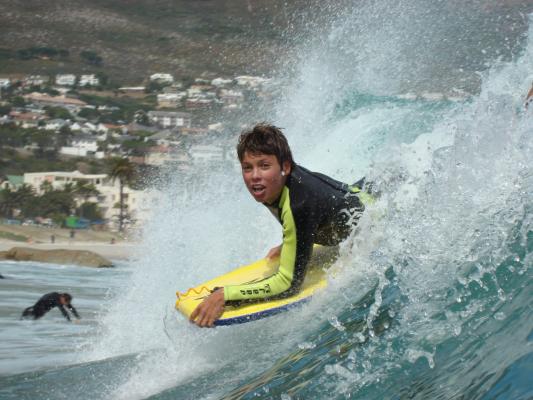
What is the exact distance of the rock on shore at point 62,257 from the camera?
41069 millimetres

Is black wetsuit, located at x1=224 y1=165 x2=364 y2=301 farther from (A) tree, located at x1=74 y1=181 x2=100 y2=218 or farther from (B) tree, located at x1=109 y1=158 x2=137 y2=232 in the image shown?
(A) tree, located at x1=74 y1=181 x2=100 y2=218

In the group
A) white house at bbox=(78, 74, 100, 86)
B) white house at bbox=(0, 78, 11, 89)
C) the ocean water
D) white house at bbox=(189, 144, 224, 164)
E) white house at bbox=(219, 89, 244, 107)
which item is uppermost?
white house at bbox=(0, 78, 11, 89)

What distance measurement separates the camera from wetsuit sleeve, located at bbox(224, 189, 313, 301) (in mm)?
4527

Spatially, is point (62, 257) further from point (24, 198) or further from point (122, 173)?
point (122, 173)

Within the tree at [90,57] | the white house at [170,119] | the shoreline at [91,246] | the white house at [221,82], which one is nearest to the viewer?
the shoreline at [91,246]

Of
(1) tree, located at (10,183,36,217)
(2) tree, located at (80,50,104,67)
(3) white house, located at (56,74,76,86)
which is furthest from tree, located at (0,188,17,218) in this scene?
(2) tree, located at (80,50,104,67)

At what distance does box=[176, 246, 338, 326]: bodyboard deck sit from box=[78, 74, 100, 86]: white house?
64.6m

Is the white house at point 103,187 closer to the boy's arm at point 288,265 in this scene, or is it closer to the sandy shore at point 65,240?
the sandy shore at point 65,240

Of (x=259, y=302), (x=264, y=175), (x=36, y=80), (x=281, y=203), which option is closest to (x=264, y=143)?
(x=264, y=175)

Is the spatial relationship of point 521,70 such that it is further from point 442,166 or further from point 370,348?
point 370,348

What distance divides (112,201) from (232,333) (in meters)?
56.2

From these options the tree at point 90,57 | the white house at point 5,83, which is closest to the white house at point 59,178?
the white house at point 5,83

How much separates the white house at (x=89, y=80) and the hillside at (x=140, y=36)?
3.22ft

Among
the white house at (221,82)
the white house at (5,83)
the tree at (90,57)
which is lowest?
the white house at (221,82)
